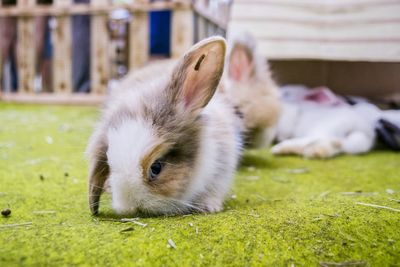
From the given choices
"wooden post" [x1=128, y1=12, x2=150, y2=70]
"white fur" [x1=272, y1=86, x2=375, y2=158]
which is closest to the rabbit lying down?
"white fur" [x1=272, y1=86, x2=375, y2=158]

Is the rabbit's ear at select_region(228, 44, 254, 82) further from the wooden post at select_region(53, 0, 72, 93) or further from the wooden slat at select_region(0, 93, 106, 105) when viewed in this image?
the wooden post at select_region(53, 0, 72, 93)

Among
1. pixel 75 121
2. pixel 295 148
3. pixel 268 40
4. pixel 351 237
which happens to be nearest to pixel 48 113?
pixel 75 121

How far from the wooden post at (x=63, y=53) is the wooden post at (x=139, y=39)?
82cm

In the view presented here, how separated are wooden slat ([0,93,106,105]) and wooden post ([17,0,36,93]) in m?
0.13

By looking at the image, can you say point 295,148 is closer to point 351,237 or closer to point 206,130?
point 206,130

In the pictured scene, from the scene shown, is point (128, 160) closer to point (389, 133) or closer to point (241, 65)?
point (241, 65)

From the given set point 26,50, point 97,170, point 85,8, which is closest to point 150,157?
point 97,170

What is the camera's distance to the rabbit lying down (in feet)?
8.13

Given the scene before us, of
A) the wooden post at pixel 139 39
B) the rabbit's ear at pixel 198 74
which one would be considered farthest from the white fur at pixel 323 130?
the wooden post at pixel 139 39

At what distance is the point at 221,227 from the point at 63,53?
13.6 ft

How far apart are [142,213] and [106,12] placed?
12.1ft

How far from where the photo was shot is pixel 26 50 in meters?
4.85

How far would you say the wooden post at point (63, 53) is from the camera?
4.64 m

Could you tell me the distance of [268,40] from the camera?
285 cm
